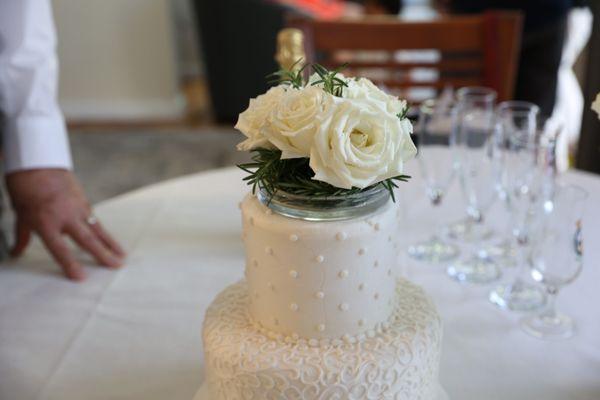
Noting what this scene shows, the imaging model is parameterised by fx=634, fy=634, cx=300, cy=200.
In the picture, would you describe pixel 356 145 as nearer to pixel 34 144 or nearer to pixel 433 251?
pixel 433 251

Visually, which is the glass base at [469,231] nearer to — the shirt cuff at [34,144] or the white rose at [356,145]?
the white rose at [356,145]

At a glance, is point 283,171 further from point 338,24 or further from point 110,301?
point 338,24

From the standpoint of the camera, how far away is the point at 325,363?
0.67 meters

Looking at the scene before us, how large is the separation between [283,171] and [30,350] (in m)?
0.55

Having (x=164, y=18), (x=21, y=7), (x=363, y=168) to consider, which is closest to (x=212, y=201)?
(x=21, y=7)

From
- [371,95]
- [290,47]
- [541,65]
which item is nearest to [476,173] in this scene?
[290,47]

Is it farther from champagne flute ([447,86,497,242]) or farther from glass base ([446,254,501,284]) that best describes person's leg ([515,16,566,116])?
glass base ([446,254,501,284])

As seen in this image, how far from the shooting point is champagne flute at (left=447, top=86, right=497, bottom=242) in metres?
1.14

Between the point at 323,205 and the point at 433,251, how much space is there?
0.59m

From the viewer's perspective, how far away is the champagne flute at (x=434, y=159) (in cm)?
115

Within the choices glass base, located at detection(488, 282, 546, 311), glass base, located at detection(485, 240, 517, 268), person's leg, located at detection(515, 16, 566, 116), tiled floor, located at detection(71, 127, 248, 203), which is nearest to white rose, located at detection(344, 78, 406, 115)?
glass base, located at detection(488, 282, 546, 311)

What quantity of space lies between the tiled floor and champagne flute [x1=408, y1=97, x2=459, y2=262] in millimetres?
2436

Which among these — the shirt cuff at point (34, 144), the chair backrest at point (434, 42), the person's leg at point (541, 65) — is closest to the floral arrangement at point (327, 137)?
the shirt cuff at point (34, 144)

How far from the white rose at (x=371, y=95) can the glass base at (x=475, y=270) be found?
520 mm
